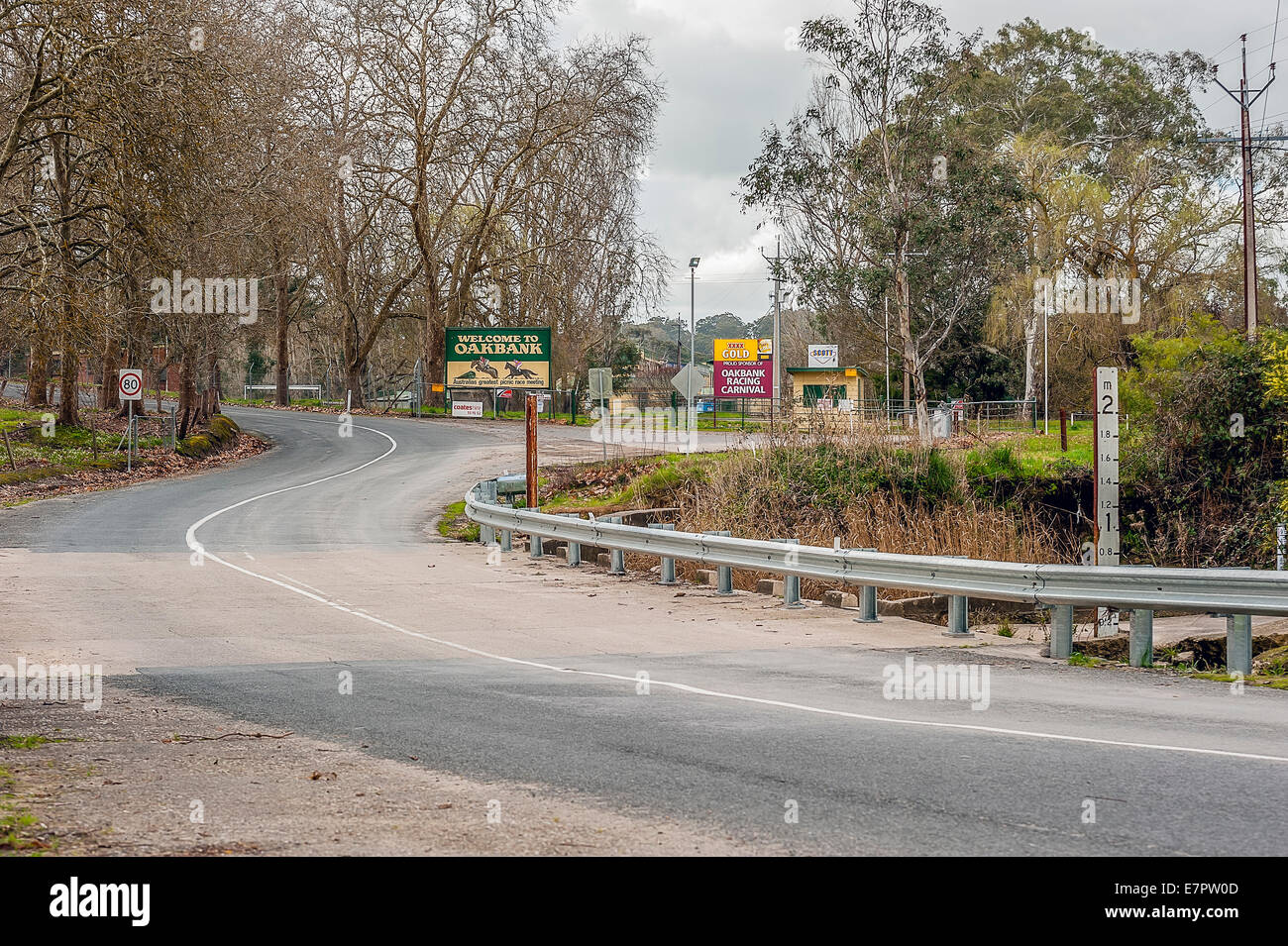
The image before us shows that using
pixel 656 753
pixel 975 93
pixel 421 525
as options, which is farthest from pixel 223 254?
pixel 975 93

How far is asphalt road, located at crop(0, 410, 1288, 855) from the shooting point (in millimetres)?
5742

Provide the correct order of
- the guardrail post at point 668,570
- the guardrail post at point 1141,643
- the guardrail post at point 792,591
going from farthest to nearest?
the guardrail post at point 668,570, the guardrail post at point 792,591, the guardrail post at point 1141,643

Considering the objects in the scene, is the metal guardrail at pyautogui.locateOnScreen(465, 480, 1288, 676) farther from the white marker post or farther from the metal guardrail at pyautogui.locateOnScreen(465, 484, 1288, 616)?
the white marker post

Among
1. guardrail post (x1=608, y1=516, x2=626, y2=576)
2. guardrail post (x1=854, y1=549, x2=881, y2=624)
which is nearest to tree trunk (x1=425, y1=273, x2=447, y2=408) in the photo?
guardrail post (x1=608, y1=516, x2=626, y2=576)

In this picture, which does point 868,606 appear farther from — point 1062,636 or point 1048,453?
point 1048,453

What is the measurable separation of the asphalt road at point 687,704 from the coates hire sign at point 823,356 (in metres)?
44.6

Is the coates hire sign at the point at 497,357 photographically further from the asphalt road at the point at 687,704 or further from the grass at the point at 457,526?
the asphalt road at the point at 687,704

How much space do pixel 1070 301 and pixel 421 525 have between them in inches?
1551

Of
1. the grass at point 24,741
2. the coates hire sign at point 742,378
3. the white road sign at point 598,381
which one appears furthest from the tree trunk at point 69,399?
the grass at point 24,741

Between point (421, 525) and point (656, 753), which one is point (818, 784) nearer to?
point (656, 753)

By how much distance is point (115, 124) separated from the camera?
18625mm

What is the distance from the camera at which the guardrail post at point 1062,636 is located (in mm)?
10961

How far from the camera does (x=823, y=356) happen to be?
204 feet

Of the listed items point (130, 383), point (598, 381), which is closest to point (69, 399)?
point (130, 383)
